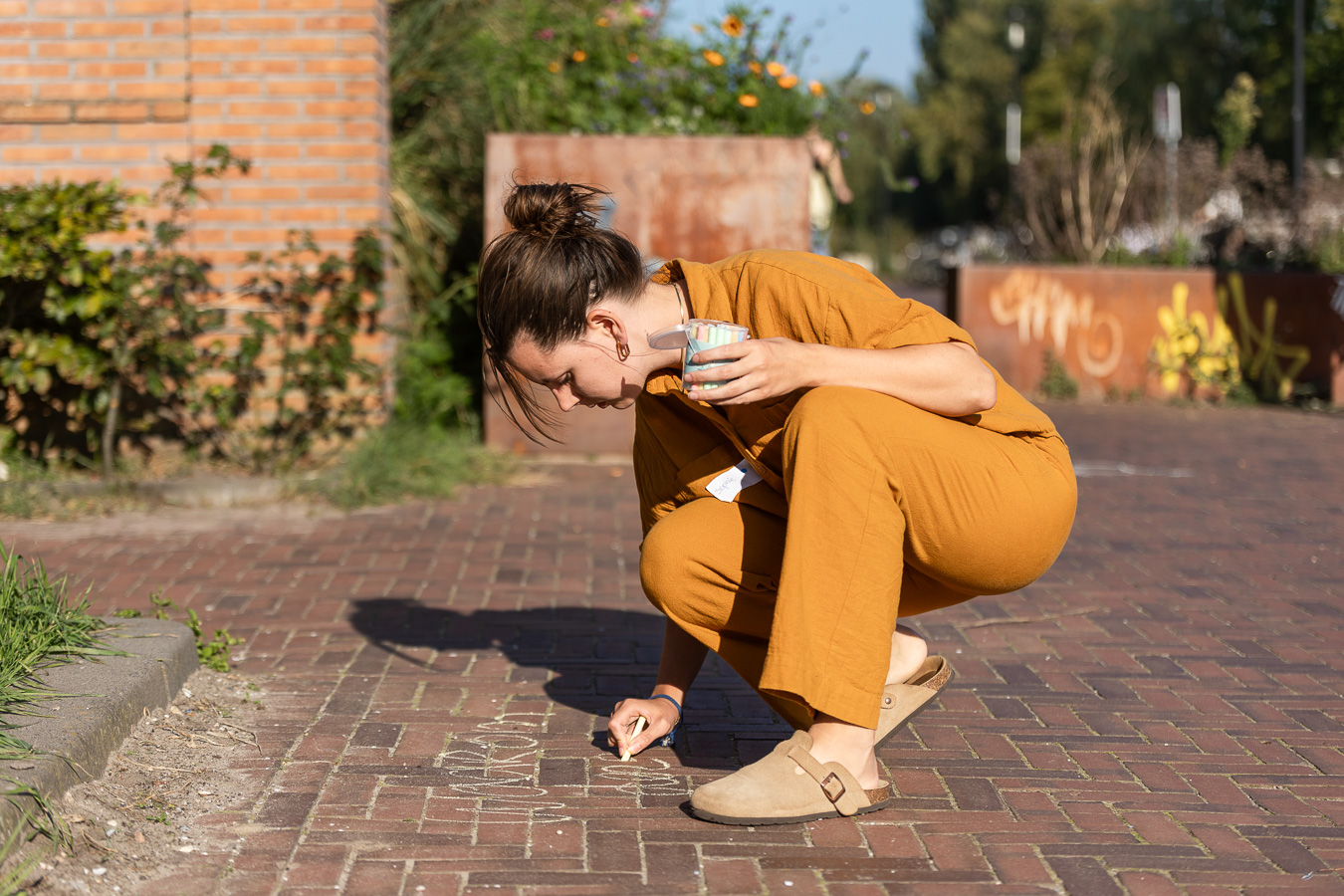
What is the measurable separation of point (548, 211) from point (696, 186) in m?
4.88

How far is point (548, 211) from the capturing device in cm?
259

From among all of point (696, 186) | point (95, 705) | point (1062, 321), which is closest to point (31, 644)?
point (95, 705)

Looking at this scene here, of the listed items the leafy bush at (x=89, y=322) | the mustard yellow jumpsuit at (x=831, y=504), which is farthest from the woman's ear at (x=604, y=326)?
the leafy bush at (x=89, y=322)

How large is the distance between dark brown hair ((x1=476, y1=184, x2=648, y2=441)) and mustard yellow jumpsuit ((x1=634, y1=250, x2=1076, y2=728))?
0.54ft

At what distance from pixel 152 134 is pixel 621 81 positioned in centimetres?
267

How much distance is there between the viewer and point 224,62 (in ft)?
20.7

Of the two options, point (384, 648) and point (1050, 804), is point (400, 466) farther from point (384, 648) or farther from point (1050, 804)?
point (1050, 804)

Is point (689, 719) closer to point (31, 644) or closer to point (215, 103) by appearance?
point (31, 644)

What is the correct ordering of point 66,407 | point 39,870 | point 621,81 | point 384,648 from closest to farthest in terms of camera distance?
1. point 39,870
2. point 384,648
3. point 66,407
4. point 621,81

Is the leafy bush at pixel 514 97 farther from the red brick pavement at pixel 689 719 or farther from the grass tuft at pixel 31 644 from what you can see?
the grass tuft at pixel 31 644

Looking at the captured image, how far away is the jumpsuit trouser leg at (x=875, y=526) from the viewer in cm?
243

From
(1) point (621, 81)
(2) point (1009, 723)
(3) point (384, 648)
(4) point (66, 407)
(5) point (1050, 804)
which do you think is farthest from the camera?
(1) point (621, 81)

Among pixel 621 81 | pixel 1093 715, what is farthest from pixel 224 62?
pixel 1093 715

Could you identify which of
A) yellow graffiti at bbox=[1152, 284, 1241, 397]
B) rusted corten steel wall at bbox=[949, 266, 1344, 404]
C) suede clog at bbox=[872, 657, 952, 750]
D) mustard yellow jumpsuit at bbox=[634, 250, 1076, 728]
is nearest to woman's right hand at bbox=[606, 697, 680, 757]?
mustard yellow jumpsuit at bbox=[634, 250, 1076, 728]
